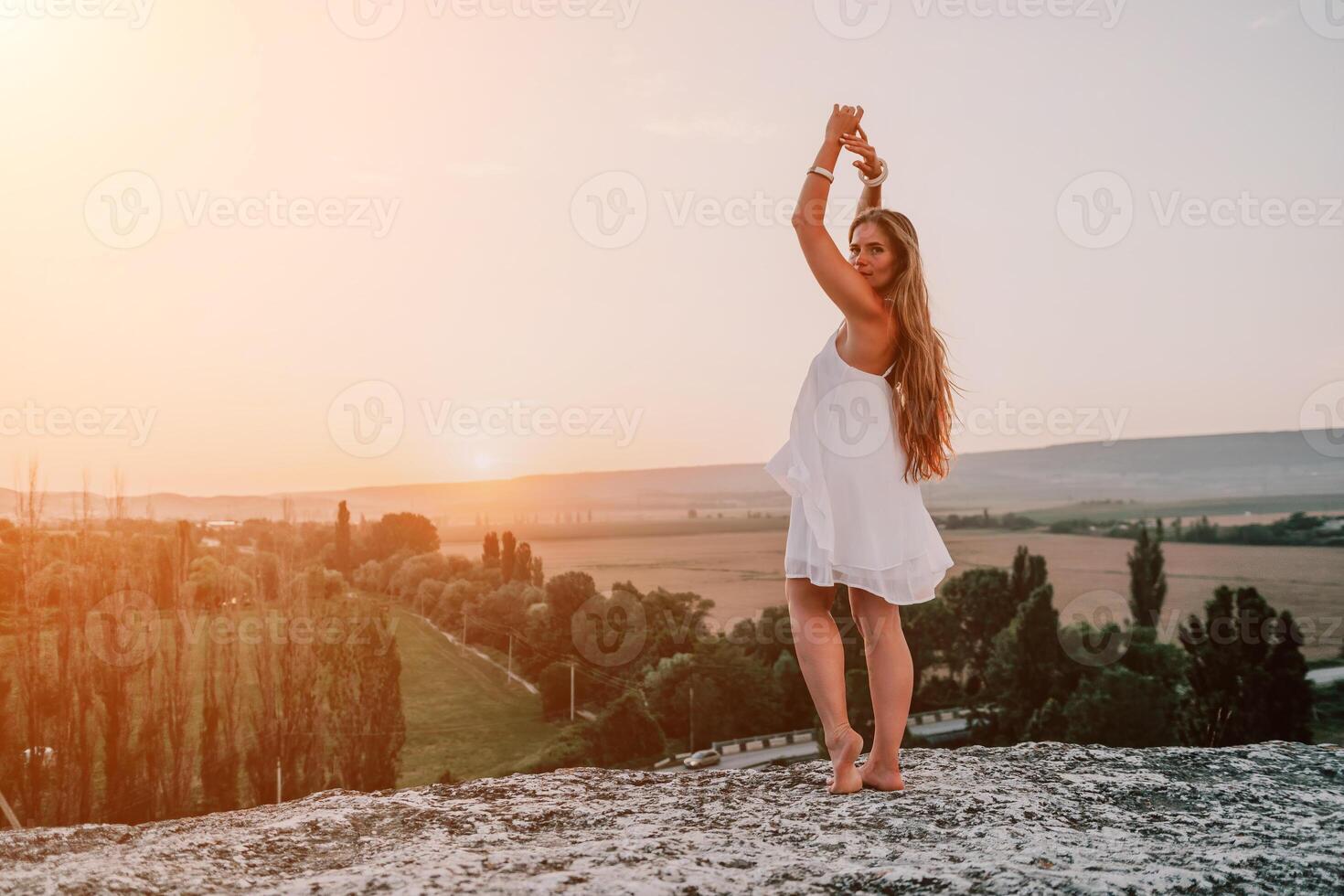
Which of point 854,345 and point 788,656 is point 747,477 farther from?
point 854,345

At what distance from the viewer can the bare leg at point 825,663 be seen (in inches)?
113

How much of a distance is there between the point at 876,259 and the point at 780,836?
170 cm

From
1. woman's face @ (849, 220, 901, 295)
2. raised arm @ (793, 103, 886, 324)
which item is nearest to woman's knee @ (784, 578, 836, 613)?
raised arm @ (793, 103, 886, 324)

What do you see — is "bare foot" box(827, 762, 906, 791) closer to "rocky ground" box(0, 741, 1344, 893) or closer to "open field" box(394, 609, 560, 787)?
"rocky ground" box(0, 741, 1344, 893)

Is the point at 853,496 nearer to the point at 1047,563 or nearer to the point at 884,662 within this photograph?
the point at 884,662

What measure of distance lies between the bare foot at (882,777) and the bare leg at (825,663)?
1.3 inches

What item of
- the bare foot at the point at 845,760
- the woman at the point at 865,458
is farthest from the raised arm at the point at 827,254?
the bare foot at the point at 845,760

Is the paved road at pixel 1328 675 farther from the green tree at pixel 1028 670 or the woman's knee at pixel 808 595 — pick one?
the woman's knee at pixel 808 595

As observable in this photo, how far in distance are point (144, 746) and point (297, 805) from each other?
61.0 feet

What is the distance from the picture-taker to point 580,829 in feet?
8.04

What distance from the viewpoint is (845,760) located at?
285 centimetres

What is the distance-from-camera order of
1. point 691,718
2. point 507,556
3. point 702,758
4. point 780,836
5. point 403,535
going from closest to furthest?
point 780,836 < point 702,758 < point 691,718 < point 403,535 < point 507,556

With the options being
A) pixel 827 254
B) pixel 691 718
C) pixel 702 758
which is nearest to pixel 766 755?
pixel 702 758

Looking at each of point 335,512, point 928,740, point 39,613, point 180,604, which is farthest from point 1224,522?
point 39,613
